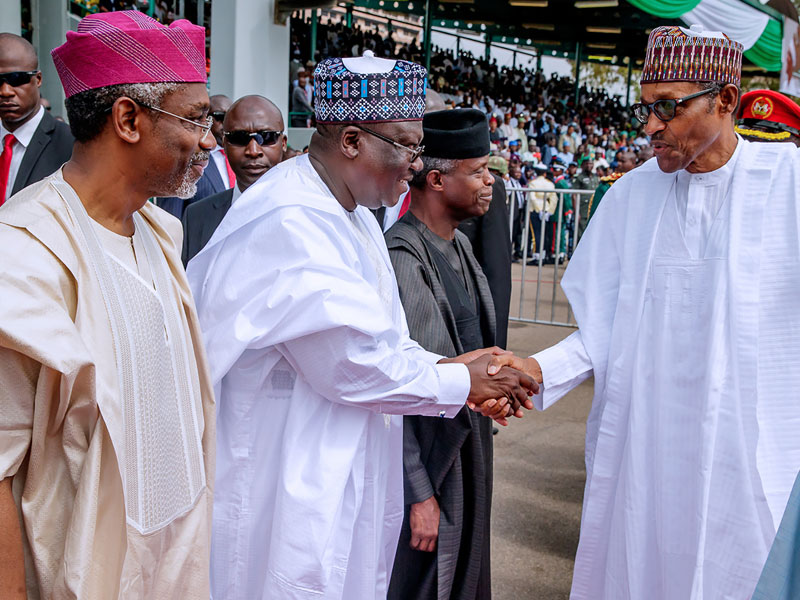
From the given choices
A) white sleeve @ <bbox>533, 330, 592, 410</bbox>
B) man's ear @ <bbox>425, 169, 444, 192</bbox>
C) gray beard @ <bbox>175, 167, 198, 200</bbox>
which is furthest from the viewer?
man's ear @ <bbox>425, 169, 444, 192</bbox>

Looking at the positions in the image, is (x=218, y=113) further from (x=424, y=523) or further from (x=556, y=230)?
(x=556, y=230)

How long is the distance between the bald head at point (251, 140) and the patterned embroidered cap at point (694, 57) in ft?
7.39

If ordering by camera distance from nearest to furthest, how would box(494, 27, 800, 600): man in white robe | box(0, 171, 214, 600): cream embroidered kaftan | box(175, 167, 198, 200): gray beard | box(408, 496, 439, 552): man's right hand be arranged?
box(0, 171, 214, 600): cream embroidered kaftan, box(175, 167, 198, 200): gray beard, box(494, 27, 800, 600): man in white robe, box(408, 496, 439, 552): man's right hand

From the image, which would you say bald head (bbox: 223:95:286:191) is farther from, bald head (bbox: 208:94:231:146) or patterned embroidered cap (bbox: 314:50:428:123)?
patterned embroidered cap (bbox: 314:50:428:123)

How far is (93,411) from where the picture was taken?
61.6 inches

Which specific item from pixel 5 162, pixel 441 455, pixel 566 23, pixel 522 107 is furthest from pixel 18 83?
pixel 566 23

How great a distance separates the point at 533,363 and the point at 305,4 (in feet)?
19.1

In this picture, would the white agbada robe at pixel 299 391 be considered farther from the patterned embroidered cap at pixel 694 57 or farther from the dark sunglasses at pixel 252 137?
the dark sunglasses at pixel 252 137

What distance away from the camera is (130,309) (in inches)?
68.1

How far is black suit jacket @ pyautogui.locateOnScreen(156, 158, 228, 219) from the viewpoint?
16.7ft

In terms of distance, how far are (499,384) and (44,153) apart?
301 cm

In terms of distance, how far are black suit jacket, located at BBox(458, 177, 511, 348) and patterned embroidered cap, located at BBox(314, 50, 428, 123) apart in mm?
2354

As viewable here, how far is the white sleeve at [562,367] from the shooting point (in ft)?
9.82

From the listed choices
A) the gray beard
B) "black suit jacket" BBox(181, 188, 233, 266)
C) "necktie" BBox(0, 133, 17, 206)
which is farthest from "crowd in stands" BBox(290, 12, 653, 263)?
the gray beard
